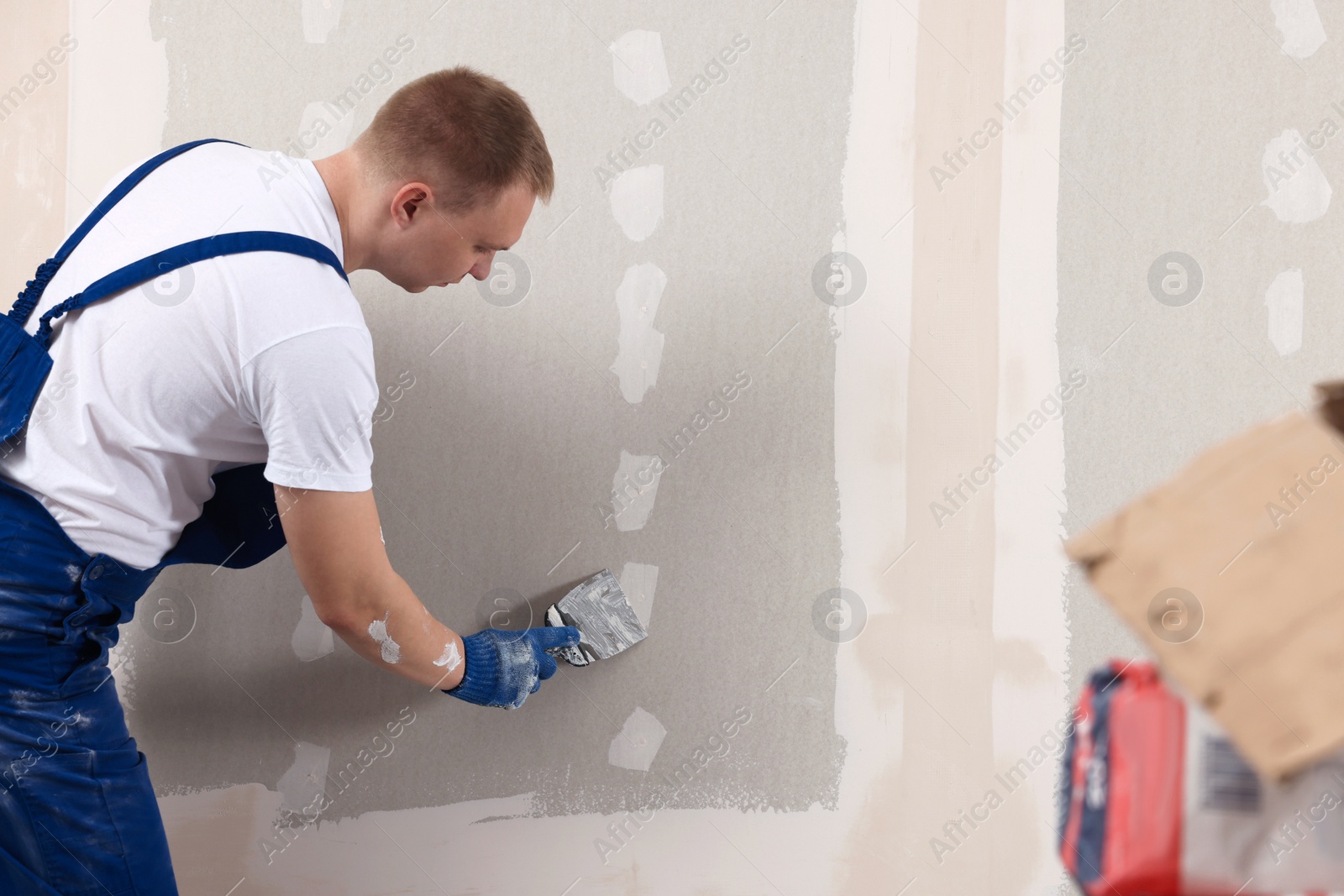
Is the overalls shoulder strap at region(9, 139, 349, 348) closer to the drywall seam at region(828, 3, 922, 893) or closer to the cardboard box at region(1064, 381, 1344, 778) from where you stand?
the drywall seam at region(828, 3, 922, 893)

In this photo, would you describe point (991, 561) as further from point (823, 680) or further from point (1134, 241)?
point (1134, 241)

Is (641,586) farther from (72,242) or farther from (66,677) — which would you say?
(72,242)

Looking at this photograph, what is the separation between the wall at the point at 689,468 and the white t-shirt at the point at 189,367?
441 millimetres

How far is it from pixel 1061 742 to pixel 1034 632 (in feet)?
0.61

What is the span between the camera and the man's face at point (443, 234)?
116 cm

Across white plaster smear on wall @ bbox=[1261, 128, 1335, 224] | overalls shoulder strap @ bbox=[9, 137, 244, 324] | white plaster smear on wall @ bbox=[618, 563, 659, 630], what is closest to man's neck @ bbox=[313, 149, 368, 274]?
overalls shoulder strap @ bbox=[9, 137, 244, 324]

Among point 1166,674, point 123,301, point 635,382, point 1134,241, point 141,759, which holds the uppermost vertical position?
point 1134,241

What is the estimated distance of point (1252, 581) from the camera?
0.49 meters

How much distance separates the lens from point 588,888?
4.95 feet

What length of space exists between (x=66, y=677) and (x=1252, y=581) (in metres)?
1.34

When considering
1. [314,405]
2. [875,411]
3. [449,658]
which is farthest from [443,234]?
[875,411]

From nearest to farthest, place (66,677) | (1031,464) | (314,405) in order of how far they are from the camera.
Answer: (314,405), (66,677), (1031,464)

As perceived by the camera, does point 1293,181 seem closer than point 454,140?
No

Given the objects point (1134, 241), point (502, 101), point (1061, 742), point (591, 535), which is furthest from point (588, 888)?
point (1134, 241)
